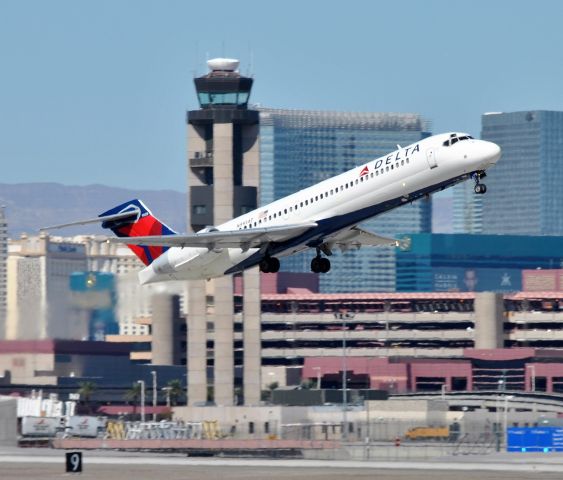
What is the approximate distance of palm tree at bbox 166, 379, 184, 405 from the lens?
170375 millimetres

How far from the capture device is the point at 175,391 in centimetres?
17125

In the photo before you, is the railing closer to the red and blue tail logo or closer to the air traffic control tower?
the air traffic control tower

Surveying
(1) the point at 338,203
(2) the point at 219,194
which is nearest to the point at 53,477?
(1) the point at 338,203

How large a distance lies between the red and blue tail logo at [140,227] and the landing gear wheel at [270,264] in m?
8.46

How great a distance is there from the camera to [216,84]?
147875 mm

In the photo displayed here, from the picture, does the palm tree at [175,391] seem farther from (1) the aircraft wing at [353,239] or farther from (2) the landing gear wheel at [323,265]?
(2) the landing gear wheel at [323,265]

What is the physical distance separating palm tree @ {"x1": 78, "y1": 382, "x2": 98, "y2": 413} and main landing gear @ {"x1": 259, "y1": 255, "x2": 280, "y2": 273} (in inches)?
3435

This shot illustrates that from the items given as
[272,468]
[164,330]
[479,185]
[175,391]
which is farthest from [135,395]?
[479,185]

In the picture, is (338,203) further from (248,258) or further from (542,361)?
(542,361)

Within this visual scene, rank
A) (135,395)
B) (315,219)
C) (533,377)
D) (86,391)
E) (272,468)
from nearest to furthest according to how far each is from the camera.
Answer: (315,219)
(272,468)
(533,377)
(86,391)
(135,395)

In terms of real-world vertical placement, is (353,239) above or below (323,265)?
above

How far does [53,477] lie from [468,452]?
31.7 m

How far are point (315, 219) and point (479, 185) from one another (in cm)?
871

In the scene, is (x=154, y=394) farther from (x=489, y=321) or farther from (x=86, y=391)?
(x=489, y=321)
